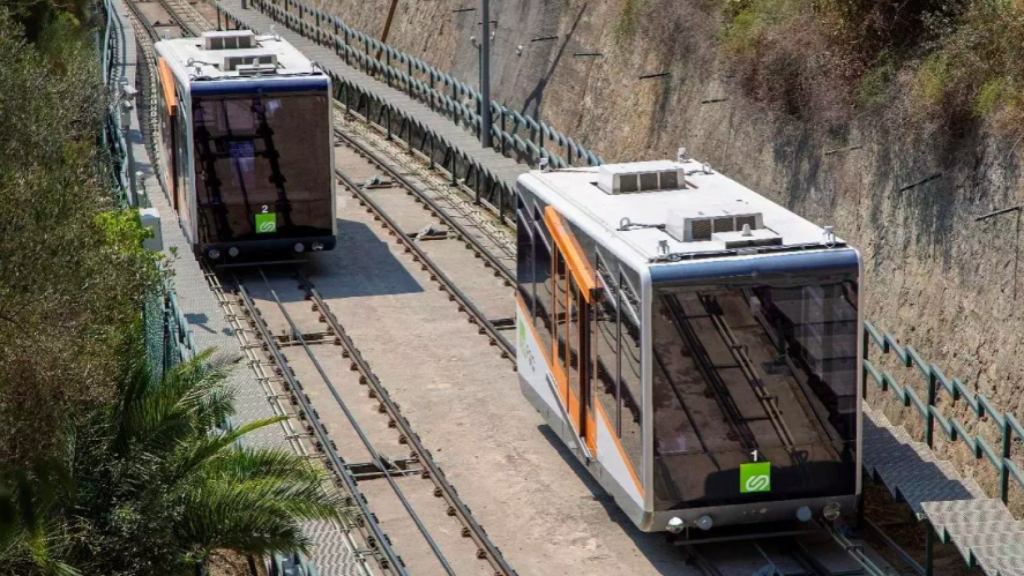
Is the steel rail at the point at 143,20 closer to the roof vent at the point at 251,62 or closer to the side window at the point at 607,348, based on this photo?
the roof vent at the point at 251,62

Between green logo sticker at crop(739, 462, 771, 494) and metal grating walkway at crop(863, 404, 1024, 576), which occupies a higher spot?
green logo sticker at crop(739, 462, 771, 494)

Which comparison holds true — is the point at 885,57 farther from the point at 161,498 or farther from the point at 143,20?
the point at 143,20

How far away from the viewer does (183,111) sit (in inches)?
872

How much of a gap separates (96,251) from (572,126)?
15800mm

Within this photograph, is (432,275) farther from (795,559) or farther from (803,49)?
(795,559)

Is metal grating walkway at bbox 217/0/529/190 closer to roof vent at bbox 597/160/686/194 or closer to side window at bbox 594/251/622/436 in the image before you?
roof vent at bbox 597/160/686/194

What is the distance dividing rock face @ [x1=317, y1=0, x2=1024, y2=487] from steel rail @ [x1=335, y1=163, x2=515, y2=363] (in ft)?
14.5

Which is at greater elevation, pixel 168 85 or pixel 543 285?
pixel 168 85

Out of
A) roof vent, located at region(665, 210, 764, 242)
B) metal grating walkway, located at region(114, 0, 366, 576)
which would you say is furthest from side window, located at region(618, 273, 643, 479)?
metal grating walkway, located at region(114, 0, 366, 576)

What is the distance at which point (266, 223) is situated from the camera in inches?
882

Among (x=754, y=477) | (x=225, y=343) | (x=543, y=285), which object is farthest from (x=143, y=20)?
(x=754, y=477)

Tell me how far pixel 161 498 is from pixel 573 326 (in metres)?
4.08

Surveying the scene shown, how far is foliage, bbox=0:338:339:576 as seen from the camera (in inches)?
454

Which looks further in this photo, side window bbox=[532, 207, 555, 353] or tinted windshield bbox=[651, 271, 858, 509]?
side window bbox=[532, 207, 555, 353]
